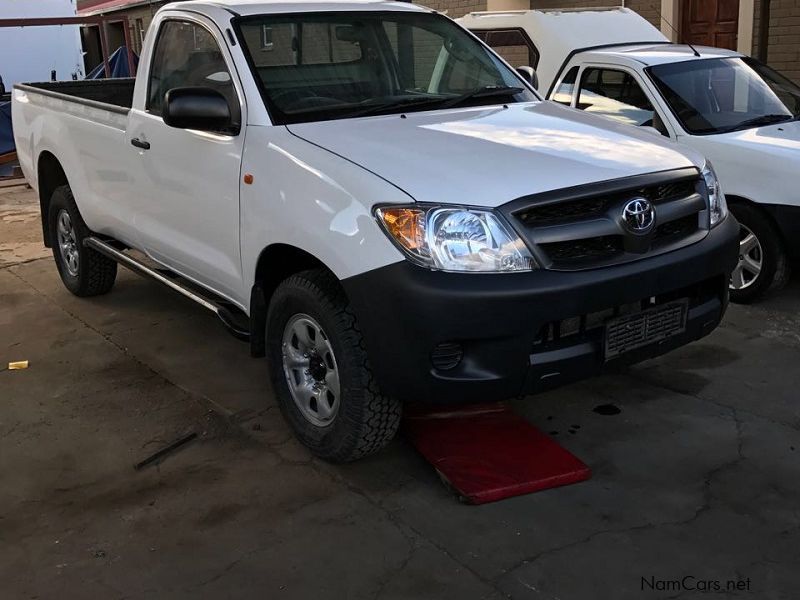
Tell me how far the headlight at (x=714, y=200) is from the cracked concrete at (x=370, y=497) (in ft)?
3.15

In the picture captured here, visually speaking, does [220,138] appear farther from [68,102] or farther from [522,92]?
[68,102]

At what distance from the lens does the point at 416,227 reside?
10.9ft

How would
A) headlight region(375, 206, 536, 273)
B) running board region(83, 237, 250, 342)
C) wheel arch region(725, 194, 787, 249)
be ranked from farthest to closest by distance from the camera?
wheel arch region(725, 194, 787, 249) → running board region(83, 237, 250, 342) → headlight region(375, 206, 536, 273)

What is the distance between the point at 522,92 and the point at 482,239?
5.84 feet

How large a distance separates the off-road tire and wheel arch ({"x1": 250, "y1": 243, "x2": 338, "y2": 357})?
8.25 ft

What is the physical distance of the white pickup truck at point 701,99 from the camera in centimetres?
573

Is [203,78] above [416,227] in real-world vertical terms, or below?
above

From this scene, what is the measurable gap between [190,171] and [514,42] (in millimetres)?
4324

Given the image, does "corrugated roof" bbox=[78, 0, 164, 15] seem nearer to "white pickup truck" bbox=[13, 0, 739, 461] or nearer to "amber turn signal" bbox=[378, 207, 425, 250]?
"white pickup truck" bbox=[13, 0, 739, 461]

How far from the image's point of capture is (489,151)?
12.1 ft

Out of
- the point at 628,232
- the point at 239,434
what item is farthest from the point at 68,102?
the point at 628,232

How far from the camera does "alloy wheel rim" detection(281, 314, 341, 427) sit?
3.80m

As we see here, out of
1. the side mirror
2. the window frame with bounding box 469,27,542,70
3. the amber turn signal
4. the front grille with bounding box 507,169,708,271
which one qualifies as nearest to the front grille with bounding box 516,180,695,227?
the front grille with bounding box 507,169,708,271

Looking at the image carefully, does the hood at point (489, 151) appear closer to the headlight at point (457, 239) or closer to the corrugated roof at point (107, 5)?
the headlight at point (457, 239)
